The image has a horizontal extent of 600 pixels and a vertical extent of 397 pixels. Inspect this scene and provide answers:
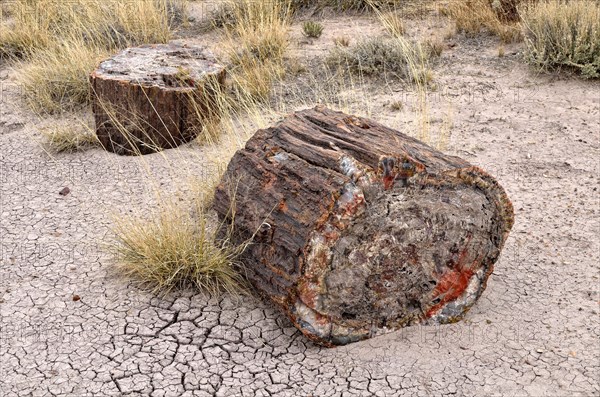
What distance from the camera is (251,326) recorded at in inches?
144

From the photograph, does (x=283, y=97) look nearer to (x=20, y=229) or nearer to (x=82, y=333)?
(x=20, y=229)

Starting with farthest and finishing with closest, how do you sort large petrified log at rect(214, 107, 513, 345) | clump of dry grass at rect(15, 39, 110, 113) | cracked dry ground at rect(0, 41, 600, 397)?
clump of dry grass at rect(15, 39, 110, 113) → large petrified log at rect(214, 107, 513, 345) → cracked dry ground at rect(0, 41, 600, 397)

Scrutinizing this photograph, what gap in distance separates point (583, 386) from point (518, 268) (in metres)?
1.00

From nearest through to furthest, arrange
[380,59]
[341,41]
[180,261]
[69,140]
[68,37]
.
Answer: [180,261], [69,140], [380,59], [68,37], [341,41]

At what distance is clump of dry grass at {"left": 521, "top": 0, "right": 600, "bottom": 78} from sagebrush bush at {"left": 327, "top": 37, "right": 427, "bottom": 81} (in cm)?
100

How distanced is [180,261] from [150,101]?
72.2 inches

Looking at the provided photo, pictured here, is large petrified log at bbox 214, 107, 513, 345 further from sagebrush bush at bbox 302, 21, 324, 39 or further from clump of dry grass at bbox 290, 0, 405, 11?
clump of dry grass at bbox 290, 0, 405, 11

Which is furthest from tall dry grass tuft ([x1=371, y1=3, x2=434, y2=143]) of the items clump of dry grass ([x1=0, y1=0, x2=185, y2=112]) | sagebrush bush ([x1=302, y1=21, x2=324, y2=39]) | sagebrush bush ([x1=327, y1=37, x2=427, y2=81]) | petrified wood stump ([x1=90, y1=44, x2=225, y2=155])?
clump of dry grass ([x1=0, y1=0, x2=185, y2=112])

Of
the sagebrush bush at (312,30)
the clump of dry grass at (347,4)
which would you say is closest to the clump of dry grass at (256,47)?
the sagebrush bush at (312,30)

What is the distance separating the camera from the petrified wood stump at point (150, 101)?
5328 mm

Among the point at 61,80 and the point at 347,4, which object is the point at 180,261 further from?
the point at 347,4

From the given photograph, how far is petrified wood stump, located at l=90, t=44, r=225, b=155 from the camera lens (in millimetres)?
5328

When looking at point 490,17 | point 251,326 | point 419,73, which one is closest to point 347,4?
point 490,17

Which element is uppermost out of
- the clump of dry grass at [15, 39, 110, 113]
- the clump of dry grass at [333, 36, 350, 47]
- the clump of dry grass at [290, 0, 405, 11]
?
the clump of dry grass at [15, 39, 110, 113]
